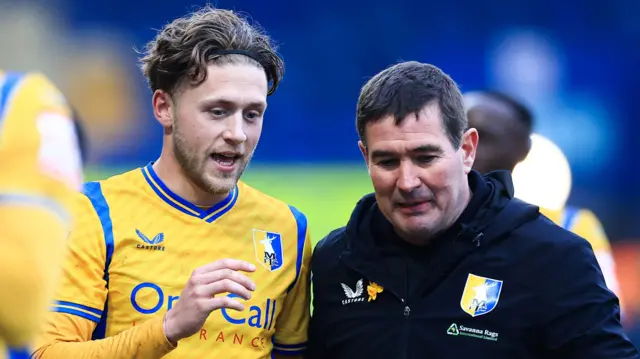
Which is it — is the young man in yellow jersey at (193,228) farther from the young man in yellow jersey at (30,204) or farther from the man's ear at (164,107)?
the young man in yellow jersey at (30,204)

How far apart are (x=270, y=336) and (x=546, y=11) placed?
503 centimetres

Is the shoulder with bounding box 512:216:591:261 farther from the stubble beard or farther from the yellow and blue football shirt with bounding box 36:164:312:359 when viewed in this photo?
the stubble beard

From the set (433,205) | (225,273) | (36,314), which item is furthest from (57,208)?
(433,205)

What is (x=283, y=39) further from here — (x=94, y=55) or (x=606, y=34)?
(x=606, y=34)

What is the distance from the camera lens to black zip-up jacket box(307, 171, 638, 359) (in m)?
2.43

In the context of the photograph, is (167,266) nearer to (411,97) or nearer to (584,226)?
(411,97)

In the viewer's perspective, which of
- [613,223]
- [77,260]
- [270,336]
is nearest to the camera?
[77,260]

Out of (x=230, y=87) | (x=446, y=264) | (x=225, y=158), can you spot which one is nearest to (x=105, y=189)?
(x=225, y=158)

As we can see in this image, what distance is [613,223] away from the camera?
670cm

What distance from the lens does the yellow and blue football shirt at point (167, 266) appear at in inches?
97.0

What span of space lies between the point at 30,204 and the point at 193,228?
145 cm

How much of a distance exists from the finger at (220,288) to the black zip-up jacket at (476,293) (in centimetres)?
58

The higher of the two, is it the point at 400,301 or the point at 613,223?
the point at 613,223

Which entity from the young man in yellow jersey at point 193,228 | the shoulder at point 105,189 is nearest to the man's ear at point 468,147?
the young man in yellow jersey at point 193,228
